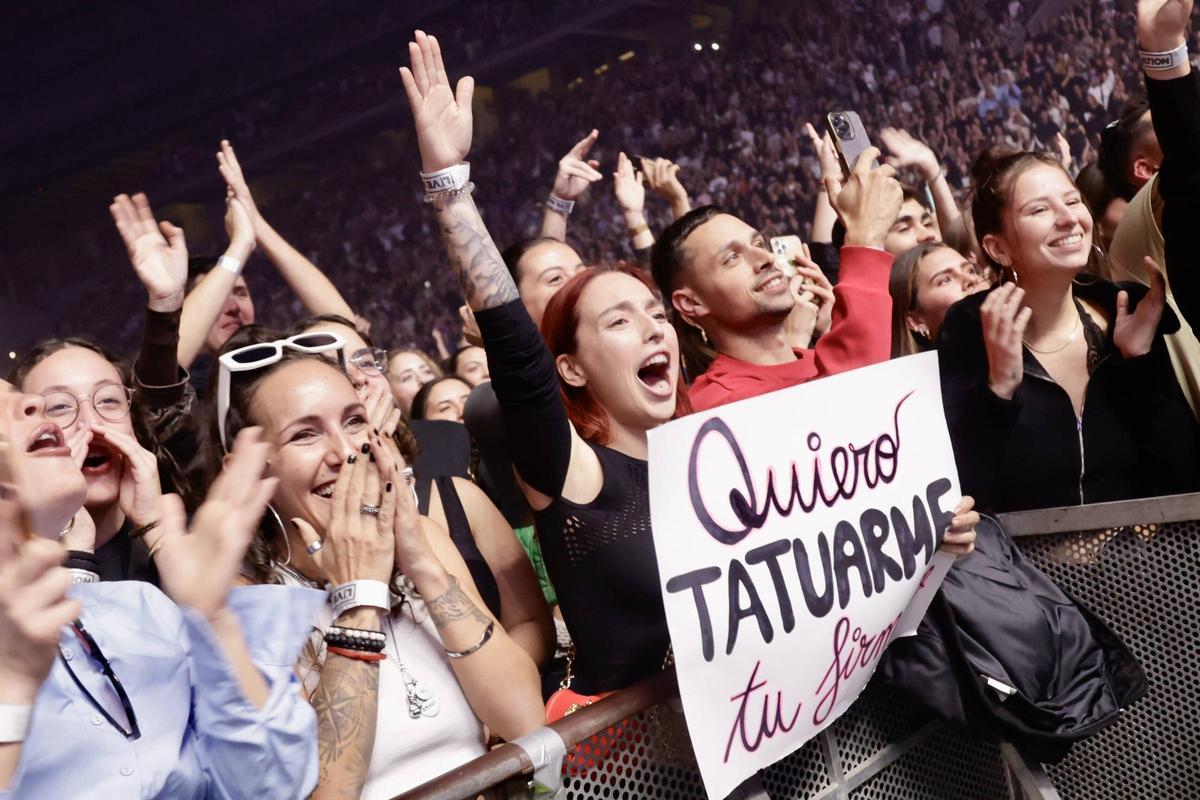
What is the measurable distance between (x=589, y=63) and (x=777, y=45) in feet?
5.63

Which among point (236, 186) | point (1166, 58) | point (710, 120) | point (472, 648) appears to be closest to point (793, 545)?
point (472, 648)

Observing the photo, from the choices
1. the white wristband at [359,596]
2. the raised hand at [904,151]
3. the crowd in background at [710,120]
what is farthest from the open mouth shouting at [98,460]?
the crowd in background at [710,120]

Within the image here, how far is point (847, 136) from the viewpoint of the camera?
2574mm

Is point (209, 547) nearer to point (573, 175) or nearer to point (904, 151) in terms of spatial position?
point (573, 175)

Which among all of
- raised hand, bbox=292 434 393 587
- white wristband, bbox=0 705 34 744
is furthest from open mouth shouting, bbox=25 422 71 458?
raised hand, bbox=292 434 393 587

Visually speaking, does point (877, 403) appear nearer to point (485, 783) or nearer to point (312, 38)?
point (485, 783)

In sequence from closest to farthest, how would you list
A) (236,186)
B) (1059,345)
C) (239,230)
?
(1059,345) → (239,230) → (236,186)

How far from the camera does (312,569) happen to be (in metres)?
1.86

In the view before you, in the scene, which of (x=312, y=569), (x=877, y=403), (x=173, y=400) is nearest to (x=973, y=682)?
(x=877, y=403)

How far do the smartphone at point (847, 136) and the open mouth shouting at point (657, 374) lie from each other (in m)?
0.64

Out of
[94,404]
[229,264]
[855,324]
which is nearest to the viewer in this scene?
[94,404]

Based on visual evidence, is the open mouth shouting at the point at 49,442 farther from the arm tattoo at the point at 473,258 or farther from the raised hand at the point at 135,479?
the arm tattoo at the point at 473,258

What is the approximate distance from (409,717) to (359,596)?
0.19 m

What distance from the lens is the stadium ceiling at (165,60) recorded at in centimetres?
828
